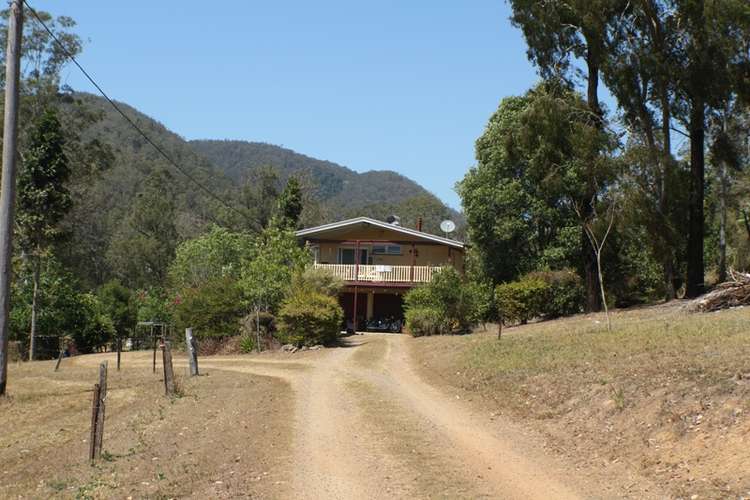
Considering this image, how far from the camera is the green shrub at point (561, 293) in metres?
33.6

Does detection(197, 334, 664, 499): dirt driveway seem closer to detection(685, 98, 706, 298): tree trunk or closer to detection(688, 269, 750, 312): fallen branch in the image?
detection(688, 269, 750, 312): fallen branch

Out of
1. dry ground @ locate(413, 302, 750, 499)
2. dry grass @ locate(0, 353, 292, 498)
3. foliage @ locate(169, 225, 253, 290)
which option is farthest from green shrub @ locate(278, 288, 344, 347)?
foliage @ locate(169, 225, 253, 290)

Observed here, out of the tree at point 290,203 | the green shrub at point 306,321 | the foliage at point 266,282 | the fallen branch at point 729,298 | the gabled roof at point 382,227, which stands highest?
the tree at point 290,203

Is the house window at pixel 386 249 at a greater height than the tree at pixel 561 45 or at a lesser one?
lesser

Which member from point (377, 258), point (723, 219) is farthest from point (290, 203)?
point (723, 219)

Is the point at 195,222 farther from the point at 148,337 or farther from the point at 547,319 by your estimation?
the point at 547,319

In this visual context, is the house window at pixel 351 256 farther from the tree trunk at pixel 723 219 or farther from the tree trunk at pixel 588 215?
the tree trunk at pixel 723 219

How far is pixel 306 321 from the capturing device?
29125 mm

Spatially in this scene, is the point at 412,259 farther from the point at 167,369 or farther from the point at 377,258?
the point at 167,369

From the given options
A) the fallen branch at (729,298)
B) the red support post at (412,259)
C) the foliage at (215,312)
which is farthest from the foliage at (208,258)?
the fallen branch at (729,298)

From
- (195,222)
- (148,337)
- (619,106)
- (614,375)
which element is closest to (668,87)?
(619,106)

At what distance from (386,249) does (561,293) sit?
12.2 m

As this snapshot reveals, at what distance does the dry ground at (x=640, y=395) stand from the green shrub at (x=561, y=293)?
12599 mm

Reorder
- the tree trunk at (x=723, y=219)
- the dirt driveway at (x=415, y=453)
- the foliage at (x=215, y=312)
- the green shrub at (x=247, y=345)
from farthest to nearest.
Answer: the tree trunk at (x=723, y=219)
the foliage at (x=215, y=312)
the green shrub at (x=247, y=345)
the dirt driveway at (x=415, y=453)
